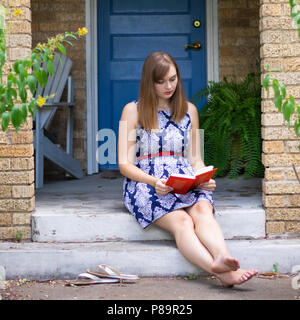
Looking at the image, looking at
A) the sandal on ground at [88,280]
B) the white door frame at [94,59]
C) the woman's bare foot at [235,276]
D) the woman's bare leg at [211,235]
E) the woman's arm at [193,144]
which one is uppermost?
the white door frame at [94,59]

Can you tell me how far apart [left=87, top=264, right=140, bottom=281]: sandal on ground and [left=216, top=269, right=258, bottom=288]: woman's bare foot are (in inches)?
20.4

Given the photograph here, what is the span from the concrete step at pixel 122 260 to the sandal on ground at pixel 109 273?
0.05 m

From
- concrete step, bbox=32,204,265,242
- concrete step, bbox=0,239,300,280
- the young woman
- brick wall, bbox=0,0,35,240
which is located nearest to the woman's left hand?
the young woman

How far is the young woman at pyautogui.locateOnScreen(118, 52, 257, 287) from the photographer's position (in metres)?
3.22

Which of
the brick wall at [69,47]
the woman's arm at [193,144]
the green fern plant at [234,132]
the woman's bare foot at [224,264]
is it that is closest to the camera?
the woman's bare foot at [224,264]

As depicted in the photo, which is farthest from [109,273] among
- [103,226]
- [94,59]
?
[94,59]

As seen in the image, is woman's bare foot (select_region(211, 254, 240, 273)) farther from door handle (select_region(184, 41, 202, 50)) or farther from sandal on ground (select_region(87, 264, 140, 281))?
door handle (select_region(184, 41, 202, 50))

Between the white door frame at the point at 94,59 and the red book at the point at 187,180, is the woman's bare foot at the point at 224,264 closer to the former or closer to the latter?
the red book at the point at 187,180

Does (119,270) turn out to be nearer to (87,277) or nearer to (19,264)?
(87,277)

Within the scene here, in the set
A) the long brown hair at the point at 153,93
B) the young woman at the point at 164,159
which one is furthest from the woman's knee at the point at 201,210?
the long brown hair at the point at 153,93

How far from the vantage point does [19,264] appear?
3.32m

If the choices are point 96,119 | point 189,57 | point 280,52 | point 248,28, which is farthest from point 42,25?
point 280,52

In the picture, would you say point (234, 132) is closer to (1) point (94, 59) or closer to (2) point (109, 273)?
(1) point (94, 59)

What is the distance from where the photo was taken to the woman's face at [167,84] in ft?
11.1
